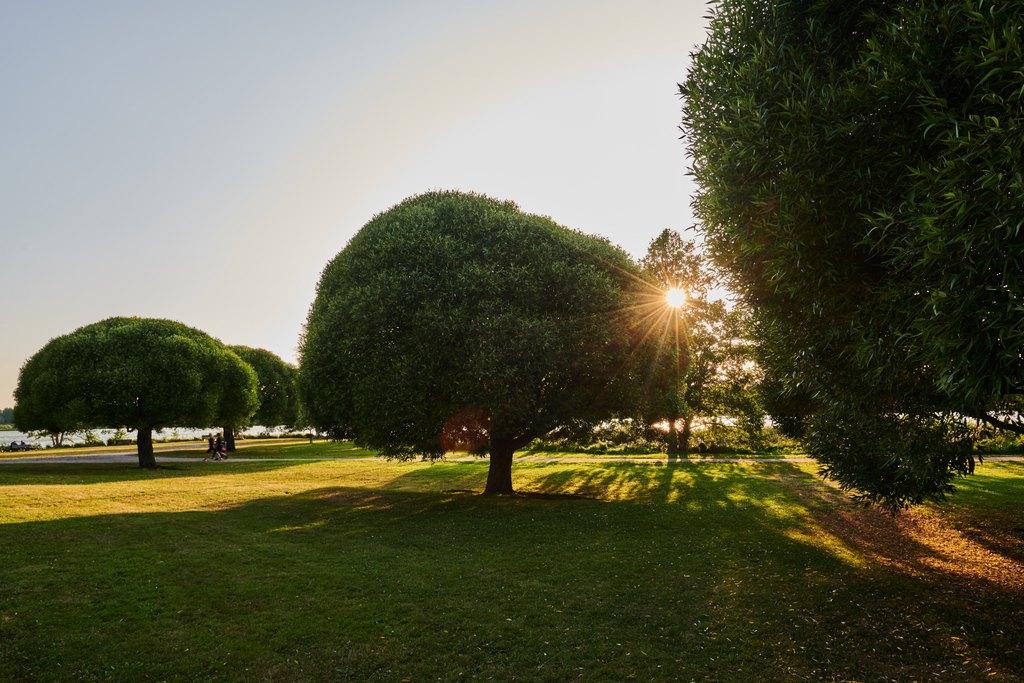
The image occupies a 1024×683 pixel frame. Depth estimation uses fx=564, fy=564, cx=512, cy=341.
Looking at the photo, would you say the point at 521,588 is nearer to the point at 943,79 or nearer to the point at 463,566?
the point at 463,566

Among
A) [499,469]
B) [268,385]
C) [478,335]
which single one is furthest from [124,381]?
[268,385]

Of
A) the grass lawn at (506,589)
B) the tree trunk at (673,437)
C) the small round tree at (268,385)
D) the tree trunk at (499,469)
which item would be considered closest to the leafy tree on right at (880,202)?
the grass lawn at (506,589)

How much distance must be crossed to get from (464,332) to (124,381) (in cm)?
3098

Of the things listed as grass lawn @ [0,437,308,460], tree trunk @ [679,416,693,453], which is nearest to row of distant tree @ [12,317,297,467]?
grass lawn @ [0,437,308,460]

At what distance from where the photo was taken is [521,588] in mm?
14414

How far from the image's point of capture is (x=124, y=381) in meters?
40.6

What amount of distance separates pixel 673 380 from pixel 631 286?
5.80m

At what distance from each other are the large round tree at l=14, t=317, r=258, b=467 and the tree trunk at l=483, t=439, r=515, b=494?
2725 centimetres

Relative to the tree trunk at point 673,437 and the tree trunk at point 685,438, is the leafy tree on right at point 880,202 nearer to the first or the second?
the tree trunk at point 673,437

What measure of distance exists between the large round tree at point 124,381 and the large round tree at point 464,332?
70.5 feet

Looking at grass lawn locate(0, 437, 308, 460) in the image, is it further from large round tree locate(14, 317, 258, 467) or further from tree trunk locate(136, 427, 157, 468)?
tree trunk locate(136, 427, 157, 468)

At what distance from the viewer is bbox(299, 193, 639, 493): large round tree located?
2373cm

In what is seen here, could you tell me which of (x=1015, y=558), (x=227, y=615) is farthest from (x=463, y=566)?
(x=1015, y=558)

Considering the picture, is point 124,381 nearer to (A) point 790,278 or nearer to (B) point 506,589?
(B) point 506,589
